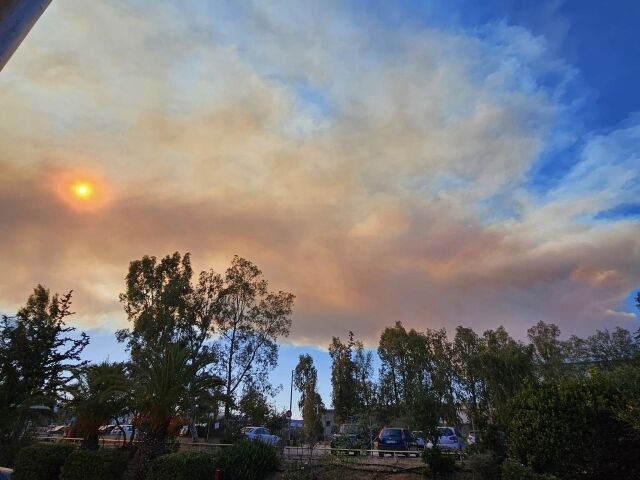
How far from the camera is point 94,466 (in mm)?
15375

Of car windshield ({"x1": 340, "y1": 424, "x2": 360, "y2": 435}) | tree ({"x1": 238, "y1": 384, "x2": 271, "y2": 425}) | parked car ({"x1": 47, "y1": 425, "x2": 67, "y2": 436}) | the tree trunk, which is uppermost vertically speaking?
tree ({"x1": 238, "y1": 384, "x2": 271, "y2": 425})

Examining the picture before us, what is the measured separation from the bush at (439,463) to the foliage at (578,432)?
2.43 meters

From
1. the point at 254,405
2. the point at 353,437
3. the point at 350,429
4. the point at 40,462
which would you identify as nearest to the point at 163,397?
the point at 40,462

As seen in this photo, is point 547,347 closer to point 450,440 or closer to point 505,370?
point 505,370

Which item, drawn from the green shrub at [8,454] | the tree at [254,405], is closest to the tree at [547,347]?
the tree at [254,405]

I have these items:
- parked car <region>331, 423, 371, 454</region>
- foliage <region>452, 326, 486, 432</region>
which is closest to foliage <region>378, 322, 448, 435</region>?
foliage <region>452, 326, 486, 432</region>

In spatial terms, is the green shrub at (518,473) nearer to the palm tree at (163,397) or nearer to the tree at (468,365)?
the palm tree at (163,397)

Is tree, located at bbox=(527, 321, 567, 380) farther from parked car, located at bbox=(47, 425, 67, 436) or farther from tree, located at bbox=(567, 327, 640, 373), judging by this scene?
parked car, located at bbox=(47, 425, 67, 436)

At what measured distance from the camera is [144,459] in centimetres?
1589

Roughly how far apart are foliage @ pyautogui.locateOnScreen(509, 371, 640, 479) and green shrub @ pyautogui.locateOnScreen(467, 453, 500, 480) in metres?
1.11

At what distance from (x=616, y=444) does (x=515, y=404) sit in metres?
2.80

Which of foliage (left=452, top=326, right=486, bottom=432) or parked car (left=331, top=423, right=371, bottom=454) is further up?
foliage (left=452, top=326, right=486, bottom=432)

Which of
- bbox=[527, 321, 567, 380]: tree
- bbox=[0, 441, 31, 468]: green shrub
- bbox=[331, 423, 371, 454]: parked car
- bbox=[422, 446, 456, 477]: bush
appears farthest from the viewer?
bbox=[527, 321, 567, 380]: tree

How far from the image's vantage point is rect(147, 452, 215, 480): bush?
14430mm
